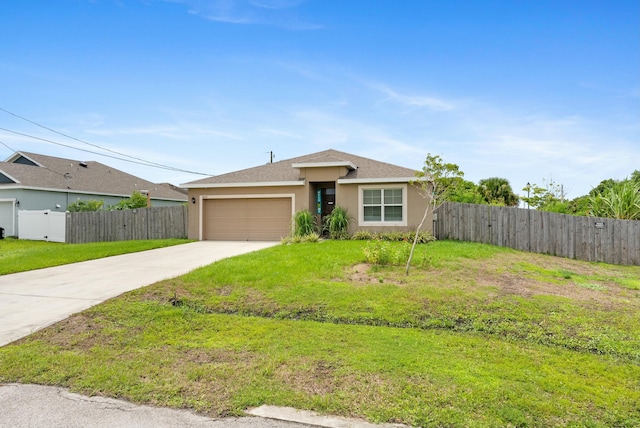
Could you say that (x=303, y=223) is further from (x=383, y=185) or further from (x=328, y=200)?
(x=383, y=185)

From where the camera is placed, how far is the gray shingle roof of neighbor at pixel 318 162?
15680 millimetres

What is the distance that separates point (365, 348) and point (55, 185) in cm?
2521

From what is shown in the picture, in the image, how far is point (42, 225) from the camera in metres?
20.3

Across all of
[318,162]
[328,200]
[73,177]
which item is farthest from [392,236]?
[73,177]

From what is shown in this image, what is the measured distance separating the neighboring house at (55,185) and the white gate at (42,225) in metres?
0.85

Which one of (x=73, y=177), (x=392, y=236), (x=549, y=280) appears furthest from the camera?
(x=73, y=177)

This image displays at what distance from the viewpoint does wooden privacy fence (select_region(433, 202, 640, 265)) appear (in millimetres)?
13102

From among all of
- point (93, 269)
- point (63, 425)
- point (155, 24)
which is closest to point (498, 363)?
point (63, 425)

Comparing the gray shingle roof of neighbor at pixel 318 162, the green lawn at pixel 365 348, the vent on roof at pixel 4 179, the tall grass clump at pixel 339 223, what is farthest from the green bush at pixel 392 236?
the vent on roof at pixel 4 179

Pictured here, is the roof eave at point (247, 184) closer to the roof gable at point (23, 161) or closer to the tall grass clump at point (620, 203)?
the tall grass clump at point (620, 203)

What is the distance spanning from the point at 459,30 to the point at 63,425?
13.5 metres

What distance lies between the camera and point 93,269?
986 centimetres

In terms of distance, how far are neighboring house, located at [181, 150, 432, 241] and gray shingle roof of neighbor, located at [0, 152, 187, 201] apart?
37.7ft

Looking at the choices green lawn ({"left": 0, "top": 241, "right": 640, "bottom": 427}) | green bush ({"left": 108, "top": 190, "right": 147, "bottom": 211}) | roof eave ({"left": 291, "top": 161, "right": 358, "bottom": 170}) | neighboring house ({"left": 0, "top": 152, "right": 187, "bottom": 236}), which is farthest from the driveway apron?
neighboring house ({"left": 0, "top": 152, "right": 187, "bottom": 236})
